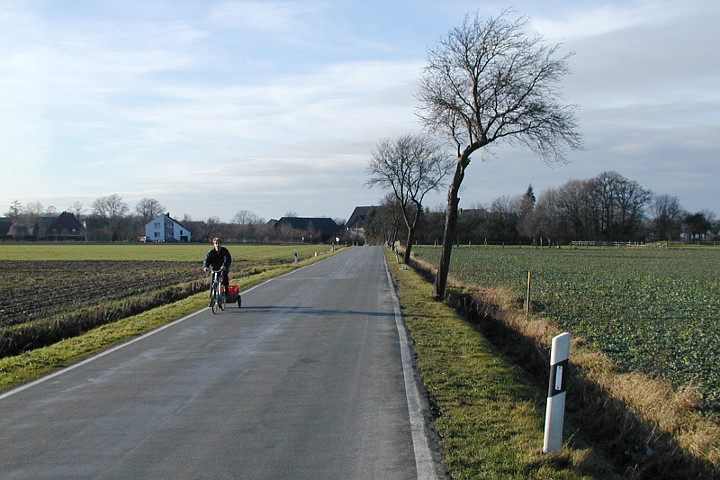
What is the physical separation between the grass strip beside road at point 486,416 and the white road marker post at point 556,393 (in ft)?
0.41

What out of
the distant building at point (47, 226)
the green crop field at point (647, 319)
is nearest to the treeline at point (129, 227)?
the distant building at point (47, 226)

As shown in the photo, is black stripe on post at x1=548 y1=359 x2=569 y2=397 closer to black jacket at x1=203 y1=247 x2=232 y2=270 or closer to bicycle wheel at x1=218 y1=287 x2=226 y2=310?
bicycle wheel at x1=218 y1=287 x2=226 y2=310

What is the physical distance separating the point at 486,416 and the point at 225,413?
2.75 meters

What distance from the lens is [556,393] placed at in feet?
17.4

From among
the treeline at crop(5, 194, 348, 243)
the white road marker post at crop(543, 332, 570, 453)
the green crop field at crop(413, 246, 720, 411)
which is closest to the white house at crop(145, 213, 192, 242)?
the treeline at crop(5, 194, 348, 243)

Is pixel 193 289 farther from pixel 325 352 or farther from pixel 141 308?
pixel 325 352

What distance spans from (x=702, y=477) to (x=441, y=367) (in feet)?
11.4

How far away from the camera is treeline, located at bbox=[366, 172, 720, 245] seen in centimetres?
10481

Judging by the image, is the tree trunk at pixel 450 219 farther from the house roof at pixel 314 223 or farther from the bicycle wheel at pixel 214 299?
the house roof at pixel 314 223

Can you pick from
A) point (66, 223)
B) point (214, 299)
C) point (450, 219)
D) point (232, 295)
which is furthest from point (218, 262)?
point (66, 223)

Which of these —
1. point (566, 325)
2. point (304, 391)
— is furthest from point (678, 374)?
point (304, 391)

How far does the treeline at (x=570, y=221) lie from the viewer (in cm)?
10481

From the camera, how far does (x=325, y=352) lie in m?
9.68

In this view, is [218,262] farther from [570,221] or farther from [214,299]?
[570,221]
